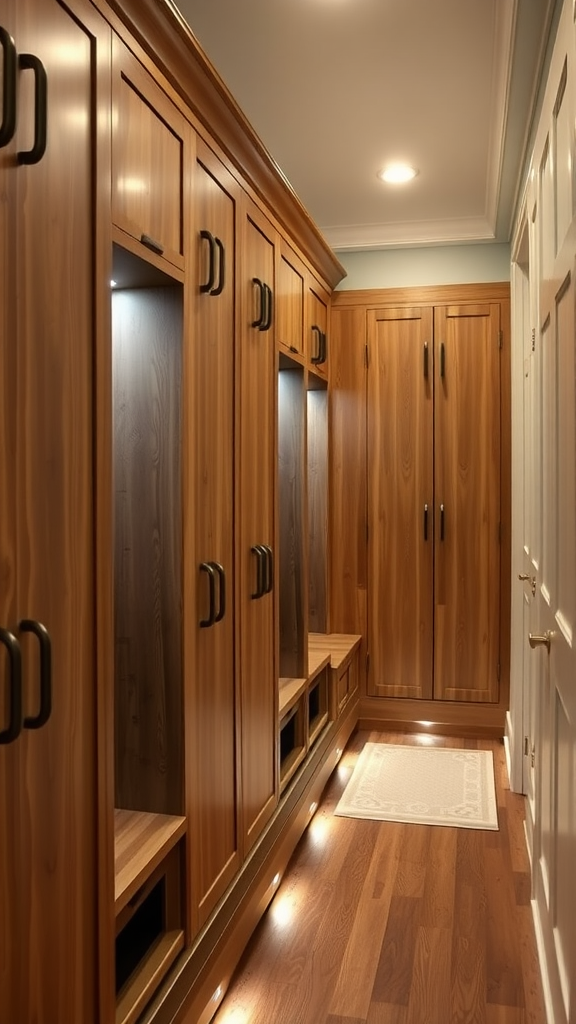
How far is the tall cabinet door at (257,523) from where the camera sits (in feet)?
7.91

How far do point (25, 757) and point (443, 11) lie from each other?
2246 millimetres

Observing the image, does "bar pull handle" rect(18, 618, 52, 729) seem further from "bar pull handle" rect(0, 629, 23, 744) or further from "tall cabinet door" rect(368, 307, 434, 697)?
"tall cabinet door" rect(368, 307, 434, 697)

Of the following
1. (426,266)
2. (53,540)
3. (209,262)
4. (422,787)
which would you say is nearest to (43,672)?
(53,540)

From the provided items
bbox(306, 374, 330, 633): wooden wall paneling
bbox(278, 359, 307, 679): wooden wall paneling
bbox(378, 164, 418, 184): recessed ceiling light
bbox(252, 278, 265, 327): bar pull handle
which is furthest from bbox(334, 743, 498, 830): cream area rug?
bbox(378, 164, 418, 184): recessed ceiling light

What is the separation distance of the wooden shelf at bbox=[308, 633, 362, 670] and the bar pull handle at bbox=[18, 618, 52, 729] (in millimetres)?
2589

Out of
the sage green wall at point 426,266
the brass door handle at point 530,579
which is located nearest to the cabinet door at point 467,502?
the sage green wall at point 426,266

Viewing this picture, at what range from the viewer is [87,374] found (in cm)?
139

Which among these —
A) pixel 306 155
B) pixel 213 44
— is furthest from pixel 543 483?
pixel 306 155

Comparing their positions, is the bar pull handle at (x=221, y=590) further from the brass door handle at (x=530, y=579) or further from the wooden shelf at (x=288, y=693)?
the brass door handle at (x=530, y=579)

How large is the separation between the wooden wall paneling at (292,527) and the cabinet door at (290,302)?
5.0 inches

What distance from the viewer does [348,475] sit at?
14.6ft

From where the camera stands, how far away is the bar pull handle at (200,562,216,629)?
6.65 feet

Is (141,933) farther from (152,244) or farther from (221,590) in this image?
(152,244)

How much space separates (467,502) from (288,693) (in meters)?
1.71
